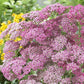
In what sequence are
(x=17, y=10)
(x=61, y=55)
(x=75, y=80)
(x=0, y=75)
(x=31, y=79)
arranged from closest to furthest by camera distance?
(x=61, y=55) < (x=75, y=80) < (x=31, y=79) < (x=0, y=75) < (x=17, y=10)

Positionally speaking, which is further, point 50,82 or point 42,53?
point 42,53

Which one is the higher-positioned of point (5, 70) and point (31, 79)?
point (5, 70)

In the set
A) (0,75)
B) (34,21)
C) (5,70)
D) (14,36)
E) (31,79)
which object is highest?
(34,21)

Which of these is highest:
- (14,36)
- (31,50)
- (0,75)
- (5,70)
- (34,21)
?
(34,21)

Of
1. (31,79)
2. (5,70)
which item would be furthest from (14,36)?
(31,79)

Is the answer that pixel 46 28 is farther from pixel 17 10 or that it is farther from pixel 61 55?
pixel 17 10

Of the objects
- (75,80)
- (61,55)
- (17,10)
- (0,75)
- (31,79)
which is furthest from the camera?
(17,10)

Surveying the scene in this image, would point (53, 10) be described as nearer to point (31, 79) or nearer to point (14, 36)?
point (14, 36)

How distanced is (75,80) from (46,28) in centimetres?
49

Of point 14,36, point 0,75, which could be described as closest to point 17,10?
point 0,75

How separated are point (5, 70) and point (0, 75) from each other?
1.14m

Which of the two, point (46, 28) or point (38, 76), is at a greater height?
point (46, 28)

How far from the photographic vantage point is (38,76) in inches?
58.9

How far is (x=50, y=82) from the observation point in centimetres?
135
